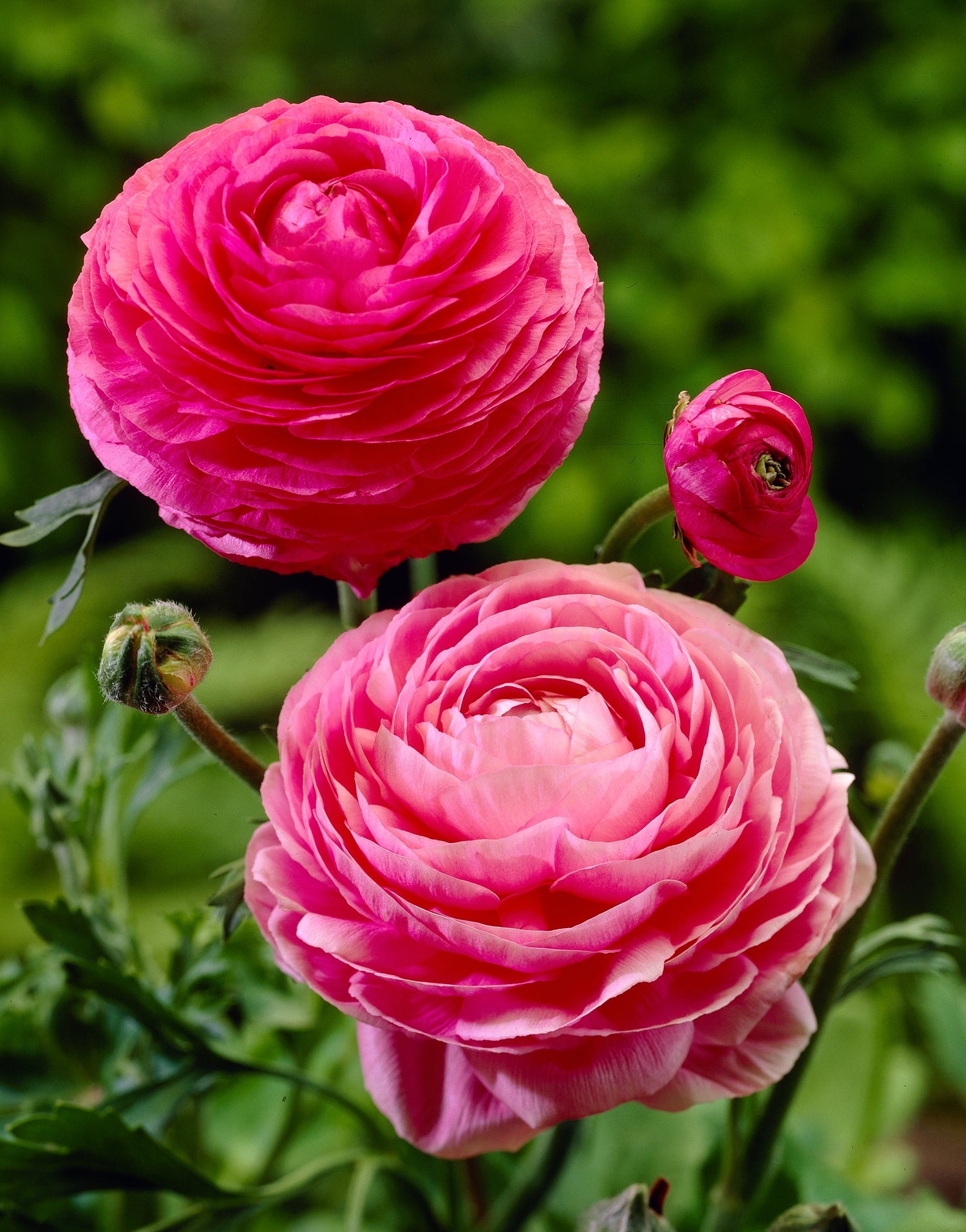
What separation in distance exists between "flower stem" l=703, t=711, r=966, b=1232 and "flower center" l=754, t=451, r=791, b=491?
7 centimetres

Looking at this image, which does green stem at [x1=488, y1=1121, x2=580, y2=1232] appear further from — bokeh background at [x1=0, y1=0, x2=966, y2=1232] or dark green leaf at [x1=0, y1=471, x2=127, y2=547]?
bokeh background at [x1=0, y1=0, x2=966, y2=1232]

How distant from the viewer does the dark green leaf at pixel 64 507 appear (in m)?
0.25

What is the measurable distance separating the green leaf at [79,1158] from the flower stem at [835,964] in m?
0.14

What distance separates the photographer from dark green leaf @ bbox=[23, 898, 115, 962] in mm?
273

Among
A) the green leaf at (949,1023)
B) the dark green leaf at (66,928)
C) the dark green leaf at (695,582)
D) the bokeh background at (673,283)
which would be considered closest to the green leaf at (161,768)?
the dark green leaf at (66,928)

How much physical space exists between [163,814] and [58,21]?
2.78 feet

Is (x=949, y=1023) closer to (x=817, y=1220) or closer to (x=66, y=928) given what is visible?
(x=817, y=1220)

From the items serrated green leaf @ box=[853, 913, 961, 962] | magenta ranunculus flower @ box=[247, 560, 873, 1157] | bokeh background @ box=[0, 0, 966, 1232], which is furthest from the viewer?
bokeh background @ box=[0, 0, 966, 1232]

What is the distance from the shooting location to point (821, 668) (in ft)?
0.85

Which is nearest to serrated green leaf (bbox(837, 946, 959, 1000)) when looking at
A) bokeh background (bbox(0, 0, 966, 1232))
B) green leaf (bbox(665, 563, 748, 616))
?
green leaf (bbox(665, 563, 748, 616))

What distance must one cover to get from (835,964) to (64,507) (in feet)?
0.67

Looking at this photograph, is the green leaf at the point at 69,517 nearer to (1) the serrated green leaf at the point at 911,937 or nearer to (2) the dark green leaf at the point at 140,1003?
(2) the dark green leaf at the point at 140,1003

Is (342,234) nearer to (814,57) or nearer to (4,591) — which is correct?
(4,591)

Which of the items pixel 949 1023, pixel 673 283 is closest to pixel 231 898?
pixel 949 1023
